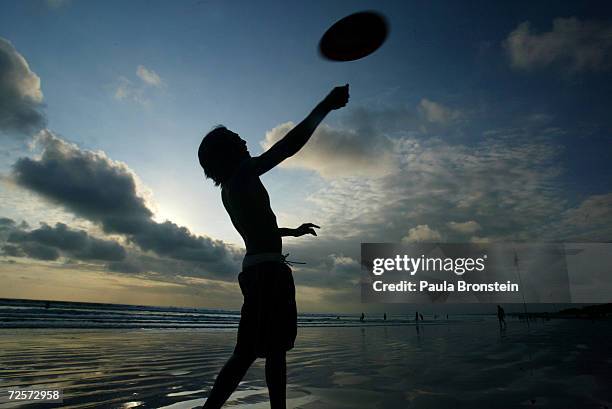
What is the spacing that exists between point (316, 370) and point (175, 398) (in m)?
2.83

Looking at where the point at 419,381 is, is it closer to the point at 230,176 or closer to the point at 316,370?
the point at 316,370

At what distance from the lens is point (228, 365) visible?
2336mm

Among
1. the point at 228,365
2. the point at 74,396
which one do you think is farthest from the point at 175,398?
the point at 228,365

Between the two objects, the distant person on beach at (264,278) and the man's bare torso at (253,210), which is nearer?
the distant person on beach at (264,278)

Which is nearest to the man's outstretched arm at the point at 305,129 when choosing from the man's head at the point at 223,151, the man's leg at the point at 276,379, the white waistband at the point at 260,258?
the man's head at the point at 223,151

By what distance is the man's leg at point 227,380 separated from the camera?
2252mm

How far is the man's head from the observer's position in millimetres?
2672

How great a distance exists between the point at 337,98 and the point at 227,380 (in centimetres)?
188

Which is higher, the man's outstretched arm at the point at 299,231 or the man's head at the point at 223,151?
the man's head at the point at 223,151

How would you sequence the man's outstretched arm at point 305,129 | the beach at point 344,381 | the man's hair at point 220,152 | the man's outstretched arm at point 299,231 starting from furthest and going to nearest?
the beach at point 344,381, the man's outstretched arm at point 299,231, the man's hair at point 220,152, the man's outstretched arm at point 305,129

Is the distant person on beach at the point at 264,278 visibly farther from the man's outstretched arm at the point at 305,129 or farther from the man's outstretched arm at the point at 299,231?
the man's outstretched arm at the point at 299,231

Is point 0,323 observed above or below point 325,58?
below

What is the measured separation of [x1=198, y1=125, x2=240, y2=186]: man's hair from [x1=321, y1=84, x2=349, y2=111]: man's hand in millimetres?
809

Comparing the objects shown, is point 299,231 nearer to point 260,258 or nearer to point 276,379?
point 260,258
